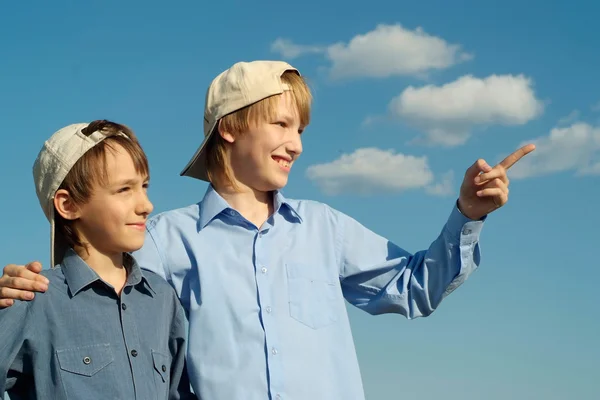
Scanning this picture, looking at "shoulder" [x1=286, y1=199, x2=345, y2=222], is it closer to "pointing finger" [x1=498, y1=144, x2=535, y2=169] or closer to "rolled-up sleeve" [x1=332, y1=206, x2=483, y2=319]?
"rolled-up sleeve" [x1=332, y1=206, x2=483, y2=319]

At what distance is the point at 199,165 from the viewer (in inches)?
186

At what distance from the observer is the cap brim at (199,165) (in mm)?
4602

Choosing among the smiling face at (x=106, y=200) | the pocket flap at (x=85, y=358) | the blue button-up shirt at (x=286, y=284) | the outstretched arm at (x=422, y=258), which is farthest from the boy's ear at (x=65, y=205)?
the outstretched arm at (x=422, y=258)

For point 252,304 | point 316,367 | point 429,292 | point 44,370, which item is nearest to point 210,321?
point 252,304

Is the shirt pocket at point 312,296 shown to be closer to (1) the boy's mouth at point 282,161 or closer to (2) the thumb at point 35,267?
(1) the boy's mouth at point 282,161

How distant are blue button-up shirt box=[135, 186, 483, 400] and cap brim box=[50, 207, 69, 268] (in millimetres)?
368

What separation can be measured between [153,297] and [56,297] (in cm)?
47

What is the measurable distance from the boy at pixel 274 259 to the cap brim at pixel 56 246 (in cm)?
37

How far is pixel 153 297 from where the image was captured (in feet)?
13.3

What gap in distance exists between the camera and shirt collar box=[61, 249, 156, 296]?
12.6 ft

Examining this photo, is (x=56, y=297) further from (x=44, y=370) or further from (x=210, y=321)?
(x=210, y=321)

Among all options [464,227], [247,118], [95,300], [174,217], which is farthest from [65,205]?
[464,227]

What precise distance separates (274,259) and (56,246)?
3.45ft

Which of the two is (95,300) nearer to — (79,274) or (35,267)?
(79,274)
